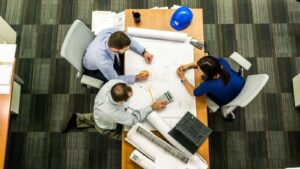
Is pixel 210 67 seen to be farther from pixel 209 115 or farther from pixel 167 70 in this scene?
pixel 209 115

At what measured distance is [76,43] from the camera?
231 centimetres

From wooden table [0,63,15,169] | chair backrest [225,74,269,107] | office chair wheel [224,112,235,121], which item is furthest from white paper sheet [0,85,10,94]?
office chair wheel [224,112,235,121]

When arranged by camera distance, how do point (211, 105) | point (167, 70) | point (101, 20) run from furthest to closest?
1. point (101, 20)
2. point (211, 105)
3. point (167, 70)

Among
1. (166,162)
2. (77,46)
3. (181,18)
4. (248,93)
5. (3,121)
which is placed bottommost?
(166,162)

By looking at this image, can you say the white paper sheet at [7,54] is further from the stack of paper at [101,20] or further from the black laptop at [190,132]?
the black laptop at [190,132]

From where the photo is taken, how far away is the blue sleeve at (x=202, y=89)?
2107mm

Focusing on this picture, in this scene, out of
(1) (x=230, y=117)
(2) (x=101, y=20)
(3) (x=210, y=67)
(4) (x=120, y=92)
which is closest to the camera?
(4) (x=120, y=92)

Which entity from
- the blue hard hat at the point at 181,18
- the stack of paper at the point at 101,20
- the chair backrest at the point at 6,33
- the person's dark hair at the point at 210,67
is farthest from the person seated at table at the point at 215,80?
the chair backrest at the point at 6,33

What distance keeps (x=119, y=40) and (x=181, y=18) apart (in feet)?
1.70

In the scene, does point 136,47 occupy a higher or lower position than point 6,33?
lower

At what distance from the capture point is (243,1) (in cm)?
342

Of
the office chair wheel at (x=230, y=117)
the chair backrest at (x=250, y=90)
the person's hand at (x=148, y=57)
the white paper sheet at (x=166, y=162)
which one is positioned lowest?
the white paper sheet at (x=166, y=162)

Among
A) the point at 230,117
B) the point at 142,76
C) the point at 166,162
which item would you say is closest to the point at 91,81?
the point at 142,76

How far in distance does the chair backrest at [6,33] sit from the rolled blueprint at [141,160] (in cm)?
175
